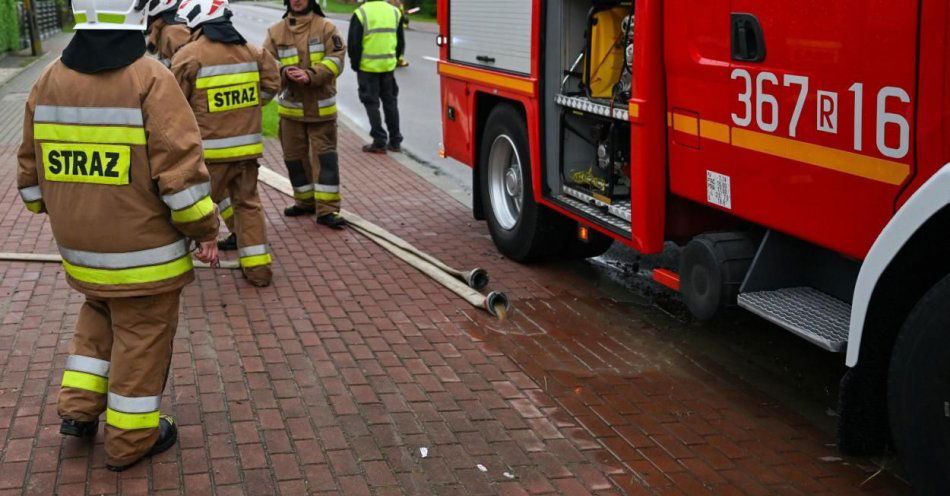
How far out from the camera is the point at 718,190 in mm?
5266

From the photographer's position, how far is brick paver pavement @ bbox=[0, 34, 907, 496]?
4.50 m

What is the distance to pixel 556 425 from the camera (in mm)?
5051

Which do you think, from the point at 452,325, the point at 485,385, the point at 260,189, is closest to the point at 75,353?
the point at 485,385

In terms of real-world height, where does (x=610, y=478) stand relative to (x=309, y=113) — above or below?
below

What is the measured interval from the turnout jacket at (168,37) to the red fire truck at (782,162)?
7.52 feet

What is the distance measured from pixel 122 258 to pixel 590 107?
3.11 m

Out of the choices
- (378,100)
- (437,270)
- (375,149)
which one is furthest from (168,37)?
(378,100)

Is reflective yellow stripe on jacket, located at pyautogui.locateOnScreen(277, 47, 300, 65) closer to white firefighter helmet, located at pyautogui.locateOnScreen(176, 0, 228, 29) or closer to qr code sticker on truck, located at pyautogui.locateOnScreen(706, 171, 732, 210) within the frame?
white firefighter helmet, located at pyautogui.locateOnScreen(176, 0, 228, 29)

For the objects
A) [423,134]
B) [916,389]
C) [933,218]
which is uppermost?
[933,218]

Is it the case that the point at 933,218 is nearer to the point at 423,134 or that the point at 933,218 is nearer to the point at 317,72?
the point at 317,72

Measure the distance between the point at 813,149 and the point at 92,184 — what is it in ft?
9.19

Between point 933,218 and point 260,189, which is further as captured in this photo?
point 260,189

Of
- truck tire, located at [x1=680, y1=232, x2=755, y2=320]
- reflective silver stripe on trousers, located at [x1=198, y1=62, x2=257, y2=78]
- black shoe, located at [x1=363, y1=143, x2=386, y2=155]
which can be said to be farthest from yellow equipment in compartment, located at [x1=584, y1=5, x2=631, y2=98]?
black shoe, located at [x1=363, y1=143, x2=386, y2=155]

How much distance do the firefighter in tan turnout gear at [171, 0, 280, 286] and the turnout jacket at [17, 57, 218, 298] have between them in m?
2.79
